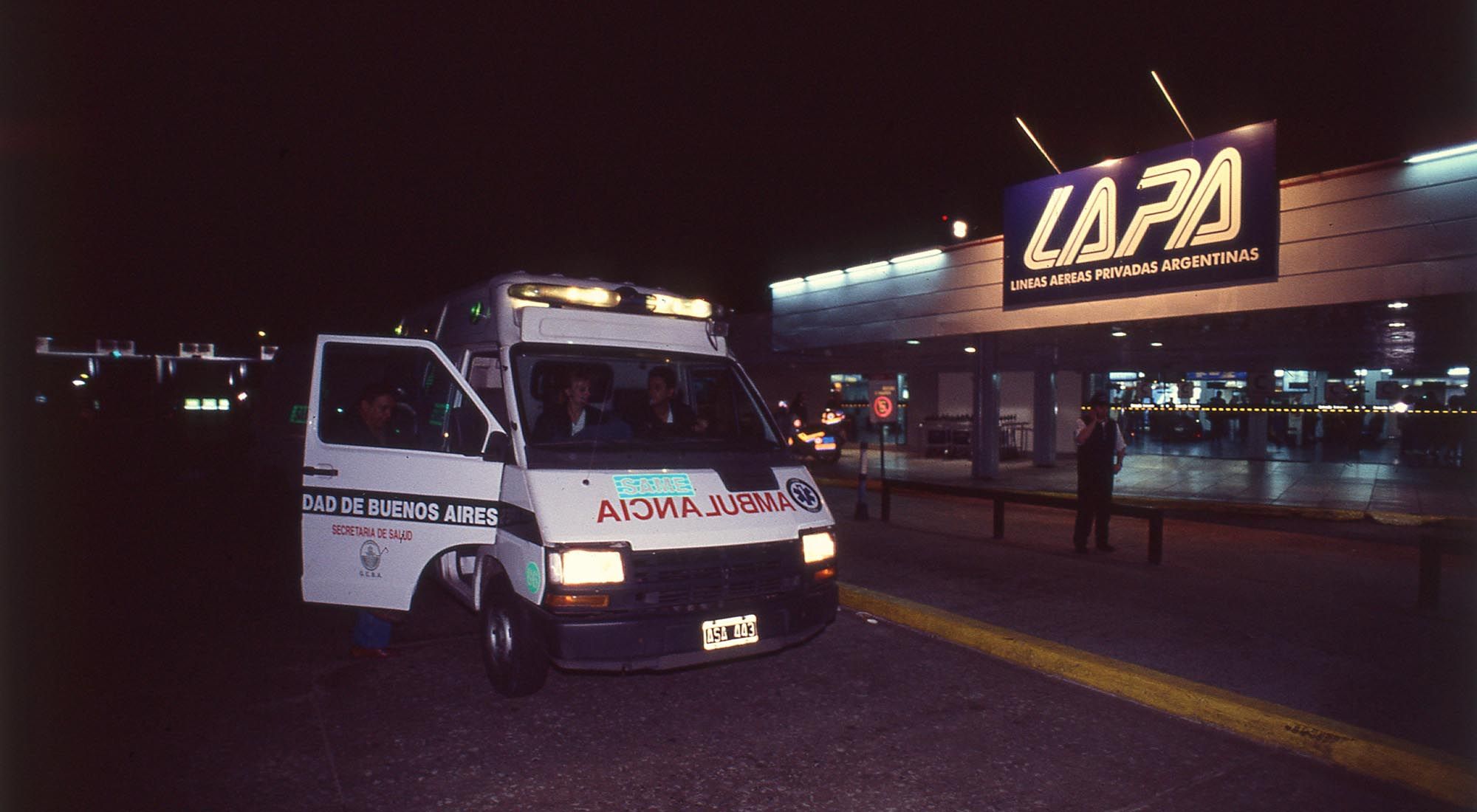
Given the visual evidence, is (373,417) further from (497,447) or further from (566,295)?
(566,295)

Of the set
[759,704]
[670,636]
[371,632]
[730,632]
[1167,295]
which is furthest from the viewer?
[1167,295]

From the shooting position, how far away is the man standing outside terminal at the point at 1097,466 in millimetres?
9078

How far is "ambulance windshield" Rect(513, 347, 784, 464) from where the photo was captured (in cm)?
500

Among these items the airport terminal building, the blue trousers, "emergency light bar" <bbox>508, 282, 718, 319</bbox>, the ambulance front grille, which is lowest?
the blue trousers

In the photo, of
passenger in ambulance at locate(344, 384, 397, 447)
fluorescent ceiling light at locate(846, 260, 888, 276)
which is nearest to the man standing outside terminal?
passenger in ambulance at locate(344, 384, 397, 447)

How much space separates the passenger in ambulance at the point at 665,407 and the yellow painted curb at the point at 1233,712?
253 centimetres

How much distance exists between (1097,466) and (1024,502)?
1112 millimetres

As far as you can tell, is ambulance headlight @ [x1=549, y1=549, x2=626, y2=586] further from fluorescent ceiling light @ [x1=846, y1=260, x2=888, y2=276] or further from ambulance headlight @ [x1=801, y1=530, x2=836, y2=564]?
fluorescent ceiling light @ [x1=846, y1=260, x2=888, y2=276]

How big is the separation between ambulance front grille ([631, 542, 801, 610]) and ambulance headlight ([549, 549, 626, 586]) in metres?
0.10

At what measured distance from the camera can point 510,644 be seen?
4.67 m

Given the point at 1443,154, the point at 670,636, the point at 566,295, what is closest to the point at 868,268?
the point at 1443,154

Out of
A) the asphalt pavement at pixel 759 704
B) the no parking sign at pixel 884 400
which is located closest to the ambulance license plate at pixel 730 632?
the asphalt pavement at pixel 759 704

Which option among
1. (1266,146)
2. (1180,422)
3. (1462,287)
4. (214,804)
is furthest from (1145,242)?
(1180,422)

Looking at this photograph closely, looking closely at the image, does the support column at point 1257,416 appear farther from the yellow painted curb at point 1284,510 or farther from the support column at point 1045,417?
the yellow painted curb at point 1284,510
